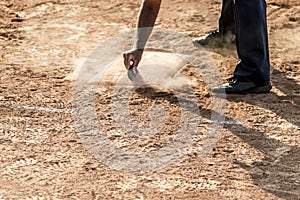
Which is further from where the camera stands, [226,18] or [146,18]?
[226,18]

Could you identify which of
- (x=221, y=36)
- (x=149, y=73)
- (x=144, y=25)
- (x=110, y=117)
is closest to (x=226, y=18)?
(x=221, y=36)

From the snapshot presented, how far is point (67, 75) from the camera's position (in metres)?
5.14

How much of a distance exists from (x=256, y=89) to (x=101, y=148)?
125 centimetres

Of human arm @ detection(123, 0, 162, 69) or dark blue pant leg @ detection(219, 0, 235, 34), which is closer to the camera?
human arm @ detection(123, 0, 162, 69)

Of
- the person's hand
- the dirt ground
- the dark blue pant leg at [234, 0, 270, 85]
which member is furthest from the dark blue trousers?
the person's hand

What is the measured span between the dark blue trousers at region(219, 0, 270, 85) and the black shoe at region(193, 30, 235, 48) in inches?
32.7

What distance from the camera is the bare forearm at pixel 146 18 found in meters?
4.84

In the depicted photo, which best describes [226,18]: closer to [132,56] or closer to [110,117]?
[132,56]

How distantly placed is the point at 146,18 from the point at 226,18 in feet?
3.45

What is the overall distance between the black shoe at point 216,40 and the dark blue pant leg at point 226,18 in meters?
0.03

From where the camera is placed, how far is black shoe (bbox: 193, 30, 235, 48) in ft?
18.8

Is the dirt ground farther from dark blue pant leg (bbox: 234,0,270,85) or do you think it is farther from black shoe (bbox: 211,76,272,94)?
dark blue pant leg (bbox: 234,0,270,85)

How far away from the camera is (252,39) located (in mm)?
4816

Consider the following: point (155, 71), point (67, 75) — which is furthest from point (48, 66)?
point (155, 71)
